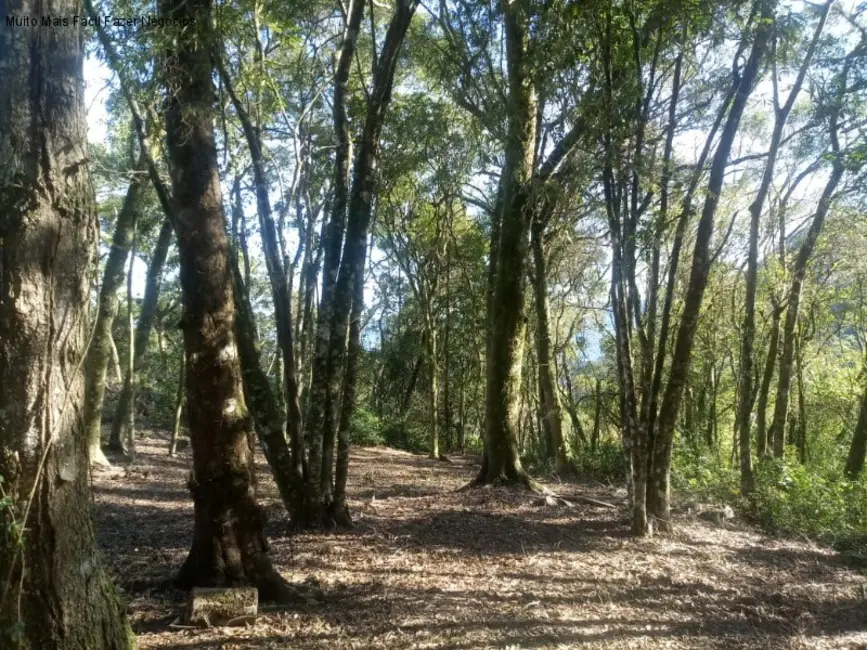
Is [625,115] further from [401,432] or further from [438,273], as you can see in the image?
[401,432]

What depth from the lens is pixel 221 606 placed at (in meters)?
4.47

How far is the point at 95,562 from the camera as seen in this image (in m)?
3.00

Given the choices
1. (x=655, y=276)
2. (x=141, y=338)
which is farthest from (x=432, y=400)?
(x=655, y=276)

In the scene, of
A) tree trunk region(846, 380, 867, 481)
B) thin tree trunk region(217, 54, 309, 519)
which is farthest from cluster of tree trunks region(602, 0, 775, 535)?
tree trunk region(846, 380, 867, 481)

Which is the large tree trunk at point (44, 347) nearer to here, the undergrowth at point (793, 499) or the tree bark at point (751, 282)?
the undergrowth at point (793, 499)

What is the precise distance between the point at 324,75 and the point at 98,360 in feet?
19.9

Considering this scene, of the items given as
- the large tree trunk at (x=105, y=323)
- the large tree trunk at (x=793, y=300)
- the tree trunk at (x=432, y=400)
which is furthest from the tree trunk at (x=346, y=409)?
the tree trunk at (x=432, y=400)

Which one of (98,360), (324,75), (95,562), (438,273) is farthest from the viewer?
(438,273)

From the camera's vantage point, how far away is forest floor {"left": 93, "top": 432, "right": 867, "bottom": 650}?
4637 mm

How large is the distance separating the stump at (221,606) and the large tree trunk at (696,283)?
18.0 feet

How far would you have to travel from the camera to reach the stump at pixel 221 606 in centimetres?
438

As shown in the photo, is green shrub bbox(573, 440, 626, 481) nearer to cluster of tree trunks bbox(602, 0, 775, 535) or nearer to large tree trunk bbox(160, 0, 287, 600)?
cluster of tree trunks bbox(602, 0, 775, 535)

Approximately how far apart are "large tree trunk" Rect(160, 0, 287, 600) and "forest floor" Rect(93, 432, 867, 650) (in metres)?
0.47

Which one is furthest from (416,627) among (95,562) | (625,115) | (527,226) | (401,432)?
(401,432)
